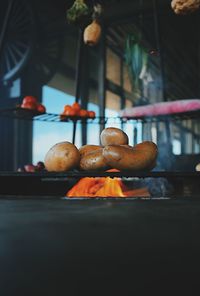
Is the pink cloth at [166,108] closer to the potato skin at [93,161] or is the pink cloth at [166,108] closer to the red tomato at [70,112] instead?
the red tomato at [70,112]

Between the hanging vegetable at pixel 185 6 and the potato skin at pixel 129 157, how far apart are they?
3.40 feet

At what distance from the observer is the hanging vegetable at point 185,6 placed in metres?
1.71

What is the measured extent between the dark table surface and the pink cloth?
1508mm

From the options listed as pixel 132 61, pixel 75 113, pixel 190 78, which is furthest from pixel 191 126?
pixel 75 113

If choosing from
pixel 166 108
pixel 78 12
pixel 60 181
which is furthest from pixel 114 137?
A: pixel 166 108

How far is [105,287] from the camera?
0.71 meters

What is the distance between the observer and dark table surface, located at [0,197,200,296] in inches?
27.9

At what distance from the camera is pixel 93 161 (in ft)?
3.33

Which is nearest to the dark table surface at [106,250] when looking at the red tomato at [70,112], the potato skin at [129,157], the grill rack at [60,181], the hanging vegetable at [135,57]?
the grill rack at [60,181]

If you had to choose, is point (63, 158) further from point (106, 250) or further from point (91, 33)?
point (91, 33)

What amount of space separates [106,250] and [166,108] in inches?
64.9

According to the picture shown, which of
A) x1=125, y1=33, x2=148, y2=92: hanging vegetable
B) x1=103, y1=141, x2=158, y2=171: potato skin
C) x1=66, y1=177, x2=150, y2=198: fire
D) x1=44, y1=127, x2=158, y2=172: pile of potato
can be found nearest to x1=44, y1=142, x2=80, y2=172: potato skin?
x1=44, y1=127, x2=158, y2=172: pile of potato

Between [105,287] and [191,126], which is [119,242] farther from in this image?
[191,126]

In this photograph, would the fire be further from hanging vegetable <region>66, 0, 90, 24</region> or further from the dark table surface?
hanging vegetable <region>66, 0, 90, 24</region>
